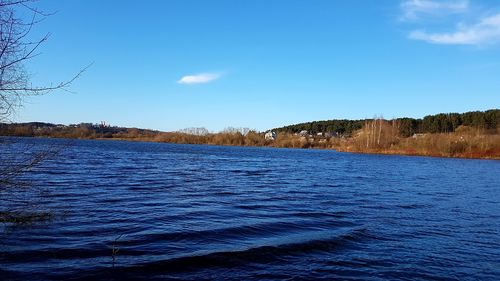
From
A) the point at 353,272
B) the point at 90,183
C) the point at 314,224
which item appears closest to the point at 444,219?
the point at 314,224

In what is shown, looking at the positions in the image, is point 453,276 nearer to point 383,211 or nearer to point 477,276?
point 477,276

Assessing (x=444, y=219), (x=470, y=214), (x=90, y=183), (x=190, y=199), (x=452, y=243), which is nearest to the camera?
(x=452, y=243)

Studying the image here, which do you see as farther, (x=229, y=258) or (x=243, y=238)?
(x=243, y=238)

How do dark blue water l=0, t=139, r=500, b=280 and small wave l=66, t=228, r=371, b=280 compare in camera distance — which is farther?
dark blue water l=0, t=139, r=500, b=280

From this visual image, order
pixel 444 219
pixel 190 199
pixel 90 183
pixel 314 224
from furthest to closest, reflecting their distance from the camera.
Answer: pixel 90 183
pixel 190 199
pixel 444 219
pixel 314 224

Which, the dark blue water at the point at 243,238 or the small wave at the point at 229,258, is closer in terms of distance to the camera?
the small wave at the point at 229,258

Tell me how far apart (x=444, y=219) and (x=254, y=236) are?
32.4 feet

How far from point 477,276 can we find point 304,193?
16945 mm

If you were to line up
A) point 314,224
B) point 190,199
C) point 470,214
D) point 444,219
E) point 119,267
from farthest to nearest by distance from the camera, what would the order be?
point 190,199, point 470,214, point 444,219, point 314,224, point 119,267

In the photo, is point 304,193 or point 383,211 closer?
point 383,211

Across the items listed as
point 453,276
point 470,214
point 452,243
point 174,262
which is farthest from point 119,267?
point 470,214

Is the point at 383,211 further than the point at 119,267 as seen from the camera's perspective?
Yes

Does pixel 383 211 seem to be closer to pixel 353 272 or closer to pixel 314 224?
pixel 314 224

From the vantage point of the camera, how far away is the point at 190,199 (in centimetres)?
2261
